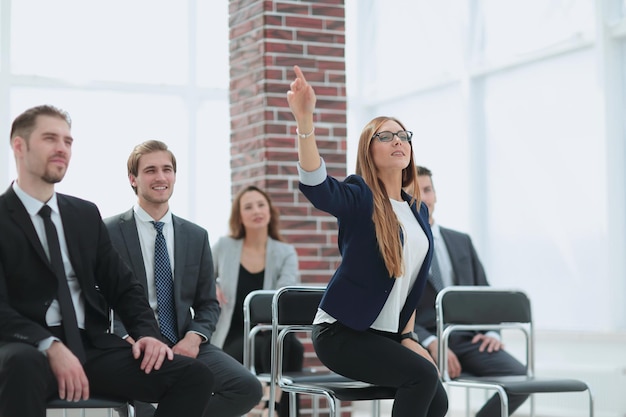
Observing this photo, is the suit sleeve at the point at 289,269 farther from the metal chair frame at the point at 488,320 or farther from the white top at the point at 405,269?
the white top at the point at 405,269

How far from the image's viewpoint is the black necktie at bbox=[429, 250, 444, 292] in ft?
15.0

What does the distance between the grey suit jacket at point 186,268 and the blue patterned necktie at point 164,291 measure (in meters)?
0.02

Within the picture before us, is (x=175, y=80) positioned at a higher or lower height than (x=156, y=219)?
higher

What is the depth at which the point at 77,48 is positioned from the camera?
8.58 metres

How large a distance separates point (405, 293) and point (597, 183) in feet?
12.9

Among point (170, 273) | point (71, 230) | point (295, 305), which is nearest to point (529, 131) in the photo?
point (295, 305)

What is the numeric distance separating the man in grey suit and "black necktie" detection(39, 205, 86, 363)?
→ 77cm

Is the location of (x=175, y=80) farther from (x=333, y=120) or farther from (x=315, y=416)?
(x=315, y=416)

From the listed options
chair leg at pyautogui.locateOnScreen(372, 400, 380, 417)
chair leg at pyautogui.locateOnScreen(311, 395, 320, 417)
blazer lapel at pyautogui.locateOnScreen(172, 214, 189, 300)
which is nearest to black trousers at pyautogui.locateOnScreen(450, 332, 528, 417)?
chair leg at pyautogui.locateOnScreen(372, 400, 380, 417)

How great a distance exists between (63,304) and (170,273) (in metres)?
0.90

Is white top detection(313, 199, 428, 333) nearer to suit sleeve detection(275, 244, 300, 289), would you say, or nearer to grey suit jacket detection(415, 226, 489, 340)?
grey suit jacket detection(415, 226, 489, 340)

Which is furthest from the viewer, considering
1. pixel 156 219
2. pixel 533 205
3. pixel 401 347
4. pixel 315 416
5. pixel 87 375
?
pixel 533 205

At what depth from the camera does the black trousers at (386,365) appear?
3.11m

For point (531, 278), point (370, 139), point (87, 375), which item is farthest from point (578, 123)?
point (87, 375)
